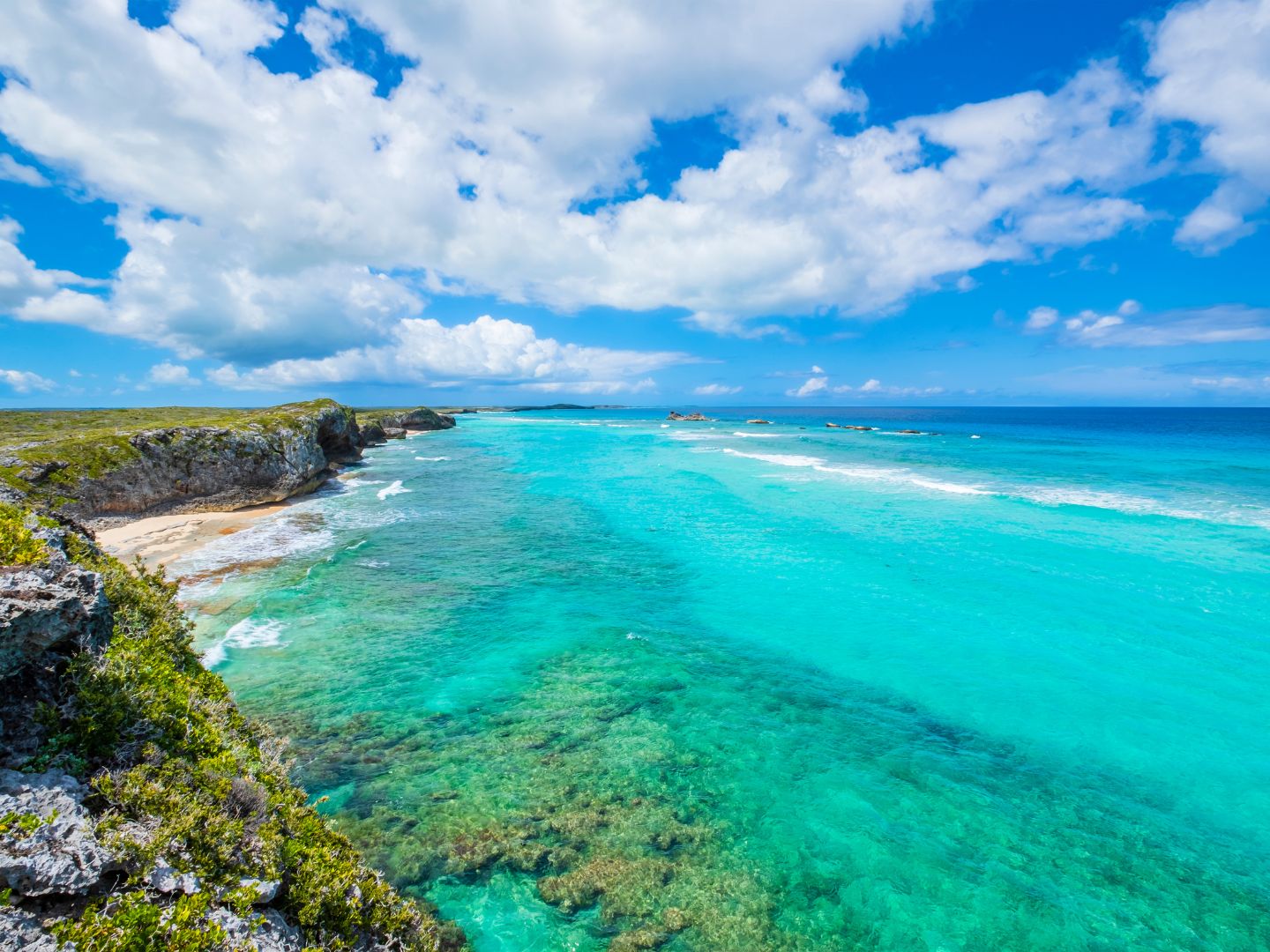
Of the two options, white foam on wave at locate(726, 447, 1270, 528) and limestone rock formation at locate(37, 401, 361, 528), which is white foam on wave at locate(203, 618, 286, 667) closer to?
limestone rock formation at locate(37, 401, 361, 528)

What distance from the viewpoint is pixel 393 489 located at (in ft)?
150

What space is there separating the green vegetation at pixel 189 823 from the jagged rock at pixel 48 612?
1.38 feet

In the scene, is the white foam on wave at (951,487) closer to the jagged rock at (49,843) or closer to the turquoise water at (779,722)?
the turquoise water at (779,722)

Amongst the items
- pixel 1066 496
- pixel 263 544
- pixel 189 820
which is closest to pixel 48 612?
pixel 189 820

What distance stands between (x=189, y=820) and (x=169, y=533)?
99.1 feet

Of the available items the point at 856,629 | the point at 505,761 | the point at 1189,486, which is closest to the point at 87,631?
the point at 505,761

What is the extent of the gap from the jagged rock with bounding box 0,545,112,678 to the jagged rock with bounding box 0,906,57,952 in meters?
3.10

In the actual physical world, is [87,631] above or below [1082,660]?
above

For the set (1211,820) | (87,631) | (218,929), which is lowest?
(1211,820)

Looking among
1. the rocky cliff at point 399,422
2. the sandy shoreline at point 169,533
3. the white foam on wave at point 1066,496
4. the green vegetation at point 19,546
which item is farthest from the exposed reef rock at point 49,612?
the rocky cliff at point 399,422

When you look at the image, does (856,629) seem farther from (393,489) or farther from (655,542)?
(393,489)

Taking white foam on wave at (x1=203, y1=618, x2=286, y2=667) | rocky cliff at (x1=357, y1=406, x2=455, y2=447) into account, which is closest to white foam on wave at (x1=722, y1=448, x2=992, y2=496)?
white foam on wave at (x1=203, y1=618, x2=286, y2=667)

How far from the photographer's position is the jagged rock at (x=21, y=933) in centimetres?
439

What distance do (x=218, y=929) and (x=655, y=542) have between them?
2644 cm
